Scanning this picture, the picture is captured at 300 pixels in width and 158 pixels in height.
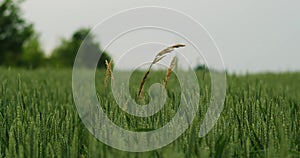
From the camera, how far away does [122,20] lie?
138cm

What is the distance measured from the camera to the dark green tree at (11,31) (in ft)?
69.5

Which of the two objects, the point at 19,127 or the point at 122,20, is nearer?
the point at 19,127

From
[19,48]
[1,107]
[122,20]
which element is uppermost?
[19,48]

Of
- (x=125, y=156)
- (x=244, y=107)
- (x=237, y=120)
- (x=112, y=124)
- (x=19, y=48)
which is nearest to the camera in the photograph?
(x=125, y=156)

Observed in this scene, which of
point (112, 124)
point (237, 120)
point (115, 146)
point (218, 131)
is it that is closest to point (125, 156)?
point (115, 146)

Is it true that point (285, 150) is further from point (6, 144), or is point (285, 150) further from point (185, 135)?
point (6, 144)

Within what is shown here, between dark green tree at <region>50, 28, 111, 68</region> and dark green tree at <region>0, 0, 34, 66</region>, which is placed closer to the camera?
dark green tree at <region>0, 0, 34, 66</region>

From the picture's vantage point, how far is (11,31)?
2130 centimetres

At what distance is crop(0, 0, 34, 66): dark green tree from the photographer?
21172 mm

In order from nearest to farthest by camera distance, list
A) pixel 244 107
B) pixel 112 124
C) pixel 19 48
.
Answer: pixel 112 124
pixel 244 107
pixel 19 48

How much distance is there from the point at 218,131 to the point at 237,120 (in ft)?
0.75

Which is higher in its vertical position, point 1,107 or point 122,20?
point 122,20

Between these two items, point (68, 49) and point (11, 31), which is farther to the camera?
point (68, 49)

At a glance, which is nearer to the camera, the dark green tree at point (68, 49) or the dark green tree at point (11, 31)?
the dark green tree at point (11, 31)
